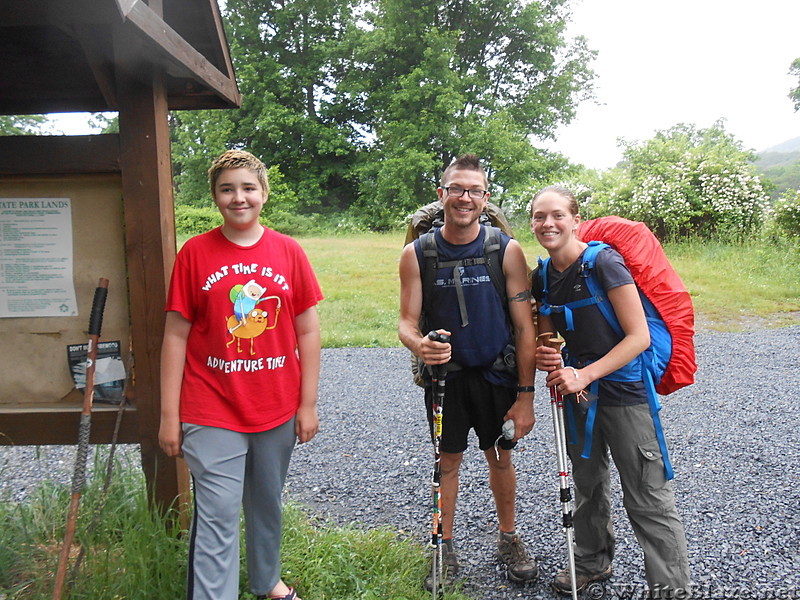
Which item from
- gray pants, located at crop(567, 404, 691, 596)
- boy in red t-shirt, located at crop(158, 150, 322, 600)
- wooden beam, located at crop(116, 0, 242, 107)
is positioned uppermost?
wooden beam, located at crop(116, 0, 242, 107)

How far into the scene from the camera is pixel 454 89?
24.1 m

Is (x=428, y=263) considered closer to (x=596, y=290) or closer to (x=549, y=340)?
(x=549, y=340)

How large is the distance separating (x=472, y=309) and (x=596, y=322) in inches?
20.0

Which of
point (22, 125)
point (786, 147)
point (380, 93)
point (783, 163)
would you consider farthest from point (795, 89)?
point (786, 147)

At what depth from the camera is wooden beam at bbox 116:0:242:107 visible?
2215 mm

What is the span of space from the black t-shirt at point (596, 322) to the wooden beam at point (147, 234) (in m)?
1.72

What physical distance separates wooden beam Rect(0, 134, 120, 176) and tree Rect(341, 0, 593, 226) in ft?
65.2

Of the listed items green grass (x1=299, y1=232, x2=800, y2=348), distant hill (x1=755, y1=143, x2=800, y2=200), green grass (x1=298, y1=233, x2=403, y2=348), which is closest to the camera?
green grass (x1=298, y1=233, x2=403, y2=348)

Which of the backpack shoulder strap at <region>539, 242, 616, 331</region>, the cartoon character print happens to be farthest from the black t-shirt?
the cartoon character print

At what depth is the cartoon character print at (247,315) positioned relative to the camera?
2355 millimetres

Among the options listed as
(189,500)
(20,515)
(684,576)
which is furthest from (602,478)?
(20,515)

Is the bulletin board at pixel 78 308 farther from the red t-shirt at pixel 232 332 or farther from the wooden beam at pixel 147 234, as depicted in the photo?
the red t-shirt at pixel 232 332

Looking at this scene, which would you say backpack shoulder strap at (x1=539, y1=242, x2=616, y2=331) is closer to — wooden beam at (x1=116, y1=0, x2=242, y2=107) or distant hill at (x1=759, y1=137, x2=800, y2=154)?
wooden beam at (x1=116, y1=0, x2=242, y2=107)

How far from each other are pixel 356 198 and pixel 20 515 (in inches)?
958
